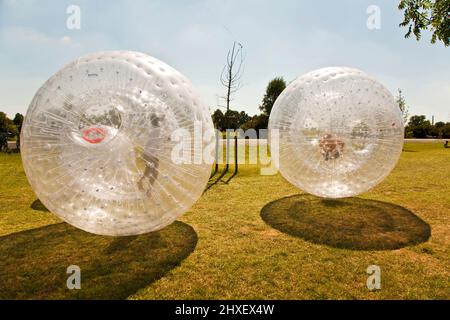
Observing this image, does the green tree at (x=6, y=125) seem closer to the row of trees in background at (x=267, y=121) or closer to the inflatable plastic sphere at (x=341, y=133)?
the row of trees in background at (x=267, y=121)

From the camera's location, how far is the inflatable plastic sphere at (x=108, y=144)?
4.06 meters

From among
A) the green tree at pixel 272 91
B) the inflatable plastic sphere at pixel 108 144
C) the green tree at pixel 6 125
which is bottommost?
the inflatable plastic sphere at pixel 108 144

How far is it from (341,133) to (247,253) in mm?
3279

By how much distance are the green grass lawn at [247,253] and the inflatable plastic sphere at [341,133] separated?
38.8 inches

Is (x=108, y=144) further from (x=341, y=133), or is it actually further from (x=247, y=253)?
(x=341, y=133)

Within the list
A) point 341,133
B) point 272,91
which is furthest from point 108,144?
point 272,91

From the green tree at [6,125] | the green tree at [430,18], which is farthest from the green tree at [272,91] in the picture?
the green tree at [430,18]

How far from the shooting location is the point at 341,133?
20.4 feet

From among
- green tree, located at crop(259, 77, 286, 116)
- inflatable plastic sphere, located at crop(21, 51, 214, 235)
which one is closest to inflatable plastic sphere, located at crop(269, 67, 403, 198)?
inflatable plastic sphere, located at crop(21, 51, 214, 235)

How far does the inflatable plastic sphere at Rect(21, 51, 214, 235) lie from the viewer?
4059mm

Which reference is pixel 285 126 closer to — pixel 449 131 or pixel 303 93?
pixel 303 93

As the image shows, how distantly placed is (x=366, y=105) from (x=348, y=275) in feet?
12.2
